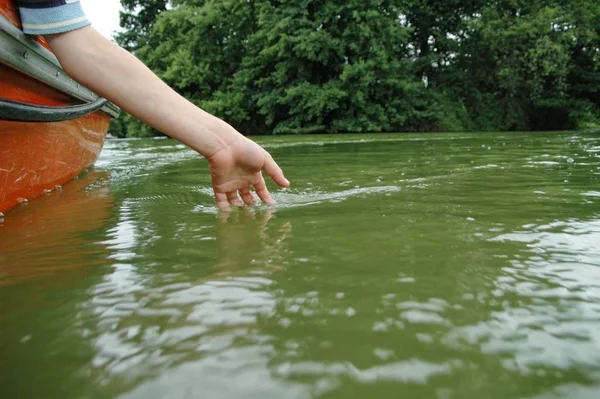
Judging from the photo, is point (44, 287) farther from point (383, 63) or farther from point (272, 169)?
point (383, 63)

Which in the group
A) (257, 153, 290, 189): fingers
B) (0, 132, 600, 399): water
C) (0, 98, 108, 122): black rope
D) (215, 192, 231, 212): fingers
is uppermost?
(0, 98, 108, 122): black rope

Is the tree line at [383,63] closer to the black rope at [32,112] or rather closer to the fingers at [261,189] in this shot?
the black rope at [32,112]

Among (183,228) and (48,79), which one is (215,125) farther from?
(48,79)

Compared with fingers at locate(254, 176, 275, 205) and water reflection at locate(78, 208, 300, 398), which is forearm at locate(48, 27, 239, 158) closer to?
fingers at locate(254, 176, 275, 205)

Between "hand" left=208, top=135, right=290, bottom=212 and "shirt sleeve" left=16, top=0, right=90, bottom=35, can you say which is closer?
"shirt sleeve" left=16, top=0, right=90, bottom=35

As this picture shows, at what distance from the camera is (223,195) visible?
1725 mm

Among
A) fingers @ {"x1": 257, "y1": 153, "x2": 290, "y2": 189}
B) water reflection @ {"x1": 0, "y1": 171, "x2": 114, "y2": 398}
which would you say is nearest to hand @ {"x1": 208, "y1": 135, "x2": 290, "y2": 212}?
fingers @ {"x1": 257, "y1": 153, "x2": 290, "y2": 189}

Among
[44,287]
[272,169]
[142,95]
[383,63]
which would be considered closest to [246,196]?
[272,169]

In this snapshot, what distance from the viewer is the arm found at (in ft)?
4.74

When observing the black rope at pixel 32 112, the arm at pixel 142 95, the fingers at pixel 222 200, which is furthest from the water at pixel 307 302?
the black rope at pixel 32 112

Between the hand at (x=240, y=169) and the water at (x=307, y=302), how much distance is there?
146 millimetres

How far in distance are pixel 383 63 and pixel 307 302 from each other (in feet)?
56.6

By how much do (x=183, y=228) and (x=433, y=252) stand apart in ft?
3.08

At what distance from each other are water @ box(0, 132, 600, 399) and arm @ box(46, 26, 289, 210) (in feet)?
0.98
